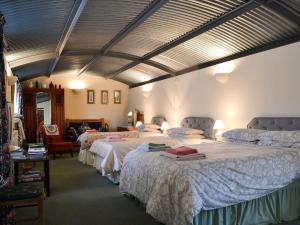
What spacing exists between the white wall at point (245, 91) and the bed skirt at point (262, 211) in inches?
52.2

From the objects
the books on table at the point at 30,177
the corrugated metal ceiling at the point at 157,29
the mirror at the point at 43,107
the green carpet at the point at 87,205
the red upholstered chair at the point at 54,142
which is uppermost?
the corrugated metal ceiling at the point at 157,29

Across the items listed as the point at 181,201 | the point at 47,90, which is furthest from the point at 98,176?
the point at 47,90

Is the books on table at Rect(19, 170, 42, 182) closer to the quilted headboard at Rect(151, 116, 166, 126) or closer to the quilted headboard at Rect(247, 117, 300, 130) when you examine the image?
the quilted headboard at Rect(247, 117, 300, 130)

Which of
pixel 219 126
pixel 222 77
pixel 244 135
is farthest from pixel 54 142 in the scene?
pixel 244 135

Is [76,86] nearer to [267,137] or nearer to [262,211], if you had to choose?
[267,137]

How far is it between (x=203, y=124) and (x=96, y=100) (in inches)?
207

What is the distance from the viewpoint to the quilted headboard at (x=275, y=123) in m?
3.89

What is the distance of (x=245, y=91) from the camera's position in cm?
484

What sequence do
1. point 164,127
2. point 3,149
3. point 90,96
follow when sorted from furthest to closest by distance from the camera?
point 90,96 → point 164,127 → point 3,149

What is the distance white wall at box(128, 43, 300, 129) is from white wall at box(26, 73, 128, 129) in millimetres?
3469

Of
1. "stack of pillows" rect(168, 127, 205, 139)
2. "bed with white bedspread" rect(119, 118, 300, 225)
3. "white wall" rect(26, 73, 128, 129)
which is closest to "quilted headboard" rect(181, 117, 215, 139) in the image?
"stack of pillows" rect(168, 127, 205, 139)

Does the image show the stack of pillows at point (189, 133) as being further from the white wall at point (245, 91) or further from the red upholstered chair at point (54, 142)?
the red upholstered chair at point (54, 142)

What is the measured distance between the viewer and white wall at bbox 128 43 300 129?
407 cm

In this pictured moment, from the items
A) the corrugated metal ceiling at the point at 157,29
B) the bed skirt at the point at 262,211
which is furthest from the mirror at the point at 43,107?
the bed skirt at the point at 262,211
